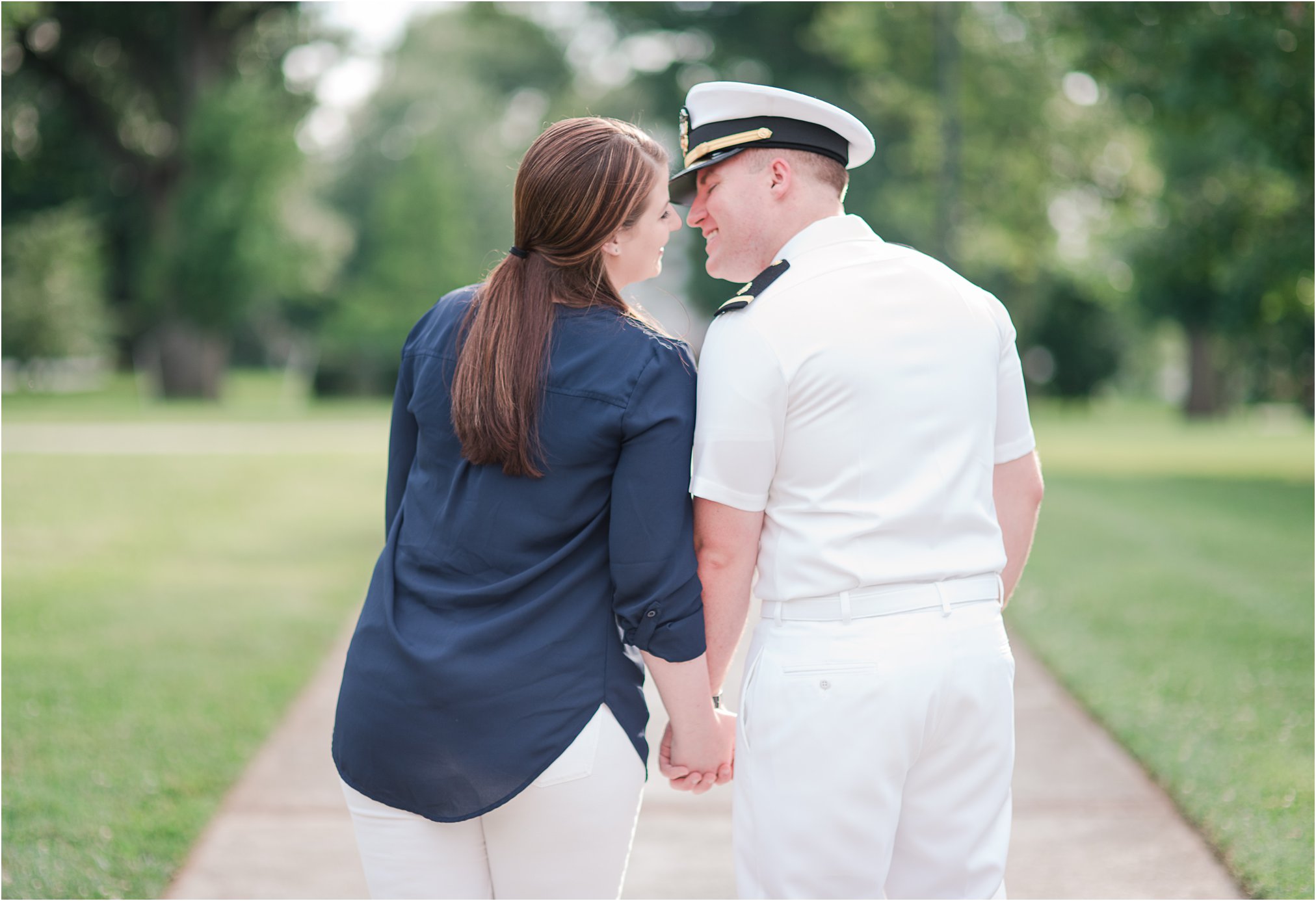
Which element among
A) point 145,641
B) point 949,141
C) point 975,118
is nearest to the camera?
point 145,641

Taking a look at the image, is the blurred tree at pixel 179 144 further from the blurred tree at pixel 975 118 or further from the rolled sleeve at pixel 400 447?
the rolled sleeve at pixel 400 447

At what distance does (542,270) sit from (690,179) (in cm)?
43

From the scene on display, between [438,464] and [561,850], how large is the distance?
0.73 metres

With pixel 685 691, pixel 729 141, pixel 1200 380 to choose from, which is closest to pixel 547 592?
pixel 685 691

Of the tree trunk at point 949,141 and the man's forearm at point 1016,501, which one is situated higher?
the man's forearm at point 1016,501

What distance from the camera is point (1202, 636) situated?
24.6 ft

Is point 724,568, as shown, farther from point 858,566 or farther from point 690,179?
point 690,179

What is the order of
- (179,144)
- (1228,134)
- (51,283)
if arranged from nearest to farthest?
1. (1228,134)
2. (179,144)
3. (51,283)

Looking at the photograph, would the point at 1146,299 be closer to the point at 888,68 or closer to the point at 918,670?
the point at 888,68

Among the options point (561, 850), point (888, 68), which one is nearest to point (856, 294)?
point (561, 850)

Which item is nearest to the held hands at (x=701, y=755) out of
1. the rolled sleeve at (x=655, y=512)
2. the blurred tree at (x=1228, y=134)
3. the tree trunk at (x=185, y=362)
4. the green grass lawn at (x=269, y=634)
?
the rolled sleeve at (x=655, y=512)

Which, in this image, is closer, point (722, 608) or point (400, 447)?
point (722, 608)

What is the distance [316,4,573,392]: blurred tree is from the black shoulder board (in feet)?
114

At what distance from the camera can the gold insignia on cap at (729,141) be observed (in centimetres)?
237
